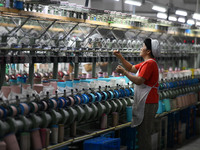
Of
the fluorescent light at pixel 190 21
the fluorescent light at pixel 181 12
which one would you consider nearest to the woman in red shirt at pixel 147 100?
the fluorescent light at pixel 181 12

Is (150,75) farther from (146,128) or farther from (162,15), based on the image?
(162,15)

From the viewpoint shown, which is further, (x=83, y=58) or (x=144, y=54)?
(x=83, y=58)

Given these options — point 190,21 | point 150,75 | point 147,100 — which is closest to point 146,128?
point 147,100

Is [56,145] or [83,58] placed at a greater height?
[83,58]

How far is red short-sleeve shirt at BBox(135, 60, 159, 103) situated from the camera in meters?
4.00

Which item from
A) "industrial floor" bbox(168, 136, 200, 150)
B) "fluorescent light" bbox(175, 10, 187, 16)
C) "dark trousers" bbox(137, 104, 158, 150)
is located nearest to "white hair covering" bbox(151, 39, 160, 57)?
"dark trousers" bbox(137, 104, 158, 150)

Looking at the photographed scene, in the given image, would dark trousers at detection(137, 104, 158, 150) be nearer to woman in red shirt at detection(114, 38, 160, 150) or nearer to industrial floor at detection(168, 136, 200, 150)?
woman in red shirt at detection(114, 38, 160, 150)

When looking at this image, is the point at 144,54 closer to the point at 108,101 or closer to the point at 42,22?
the point at 108,101

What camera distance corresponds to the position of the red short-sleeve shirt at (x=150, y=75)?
157 inches

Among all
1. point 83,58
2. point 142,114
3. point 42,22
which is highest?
point 42,22

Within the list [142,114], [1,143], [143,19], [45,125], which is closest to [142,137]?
[142,114]

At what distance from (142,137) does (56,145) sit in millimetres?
1026

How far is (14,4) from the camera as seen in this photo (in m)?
4.05

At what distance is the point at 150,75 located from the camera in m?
4.08
